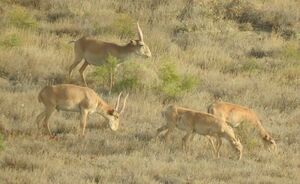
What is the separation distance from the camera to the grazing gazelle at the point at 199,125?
14539mm

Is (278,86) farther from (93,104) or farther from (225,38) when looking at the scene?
(93,104)

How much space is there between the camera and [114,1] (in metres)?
29.4

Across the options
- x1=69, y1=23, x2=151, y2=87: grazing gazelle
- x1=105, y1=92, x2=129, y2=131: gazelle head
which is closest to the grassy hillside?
x1=105, y1=92, x2=129, y2=131: gazelle head

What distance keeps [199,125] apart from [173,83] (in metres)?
4.39

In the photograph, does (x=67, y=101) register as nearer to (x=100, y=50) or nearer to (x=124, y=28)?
(x=100, y=50)

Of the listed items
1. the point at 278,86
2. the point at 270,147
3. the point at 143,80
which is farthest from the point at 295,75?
the point at 270,147

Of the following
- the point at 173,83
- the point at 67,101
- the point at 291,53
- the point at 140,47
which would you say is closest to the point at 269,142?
the point at 173,83

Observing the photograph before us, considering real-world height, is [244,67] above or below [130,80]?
below

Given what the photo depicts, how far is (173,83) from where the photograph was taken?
18.8 metres

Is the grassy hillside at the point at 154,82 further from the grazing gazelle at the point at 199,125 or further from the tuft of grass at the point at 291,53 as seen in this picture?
the grazing gazelle at the point at 199,125

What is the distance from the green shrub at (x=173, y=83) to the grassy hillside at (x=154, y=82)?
0.03m

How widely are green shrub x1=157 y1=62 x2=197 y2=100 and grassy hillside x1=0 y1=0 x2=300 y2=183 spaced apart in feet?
0.10

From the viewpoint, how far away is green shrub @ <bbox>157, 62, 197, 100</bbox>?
18.6m

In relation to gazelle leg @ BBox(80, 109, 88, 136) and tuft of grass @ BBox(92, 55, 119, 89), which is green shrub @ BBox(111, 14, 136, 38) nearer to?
tuft of grass @ BBox(92, 55, 119, 89)
